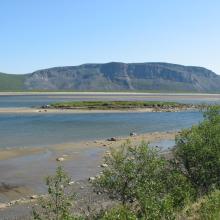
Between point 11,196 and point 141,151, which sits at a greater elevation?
point 141,151

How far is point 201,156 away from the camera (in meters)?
27.0

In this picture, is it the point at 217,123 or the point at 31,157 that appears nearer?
the point at 217,123

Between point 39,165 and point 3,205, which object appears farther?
point 39,165

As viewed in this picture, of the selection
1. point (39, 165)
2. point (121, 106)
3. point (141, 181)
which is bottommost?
point (39, 165)

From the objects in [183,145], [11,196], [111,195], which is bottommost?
[11,196]

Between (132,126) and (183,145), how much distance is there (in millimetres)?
63464

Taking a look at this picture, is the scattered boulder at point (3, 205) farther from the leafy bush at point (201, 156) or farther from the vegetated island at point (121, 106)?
the vegetated island at point (121, 106)

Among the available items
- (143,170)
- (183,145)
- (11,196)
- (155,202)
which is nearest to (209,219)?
(155,202)

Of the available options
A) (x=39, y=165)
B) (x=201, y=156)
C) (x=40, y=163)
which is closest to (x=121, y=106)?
(x=40, y=163)

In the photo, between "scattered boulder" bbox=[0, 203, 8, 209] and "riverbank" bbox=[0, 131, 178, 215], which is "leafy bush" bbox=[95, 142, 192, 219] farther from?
"riverbank" bbox=[0, 131, 178, 215]

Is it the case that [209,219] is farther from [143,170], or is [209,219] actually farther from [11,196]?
[11,196]

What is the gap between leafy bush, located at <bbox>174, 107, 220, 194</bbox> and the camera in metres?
26.9

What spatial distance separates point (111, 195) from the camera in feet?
80.8

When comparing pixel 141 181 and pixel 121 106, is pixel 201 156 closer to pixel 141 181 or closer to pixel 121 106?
pixel 141 181
